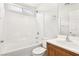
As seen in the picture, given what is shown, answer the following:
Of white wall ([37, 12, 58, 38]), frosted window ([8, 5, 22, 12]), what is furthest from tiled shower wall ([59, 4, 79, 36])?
frosted window ([8, 5, 22, 12])

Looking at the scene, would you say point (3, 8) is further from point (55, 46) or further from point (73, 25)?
point (73, 25)

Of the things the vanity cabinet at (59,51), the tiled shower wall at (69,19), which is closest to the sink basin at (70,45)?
the vanity cabinet at (59,51)

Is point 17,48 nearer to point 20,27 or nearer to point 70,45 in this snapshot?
point 20,27

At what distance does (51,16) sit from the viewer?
6.63 ft

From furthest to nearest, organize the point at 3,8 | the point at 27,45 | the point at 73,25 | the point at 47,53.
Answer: the point at 27,45
the point at 47,53
the point at 73,25
the point at 3,8

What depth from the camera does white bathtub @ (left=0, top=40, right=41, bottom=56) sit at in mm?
1775

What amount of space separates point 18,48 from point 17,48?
3 centimetres

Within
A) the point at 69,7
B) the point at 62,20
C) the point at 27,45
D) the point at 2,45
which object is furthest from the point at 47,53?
the point at 69,7

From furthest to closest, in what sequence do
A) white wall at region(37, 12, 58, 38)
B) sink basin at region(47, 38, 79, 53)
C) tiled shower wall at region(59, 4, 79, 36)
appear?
white wall at region(37, 12, 58, 38) < tiled shower wall at region(59, 4, 79, 36) < sink basin at region(47, 38, 79, 53)

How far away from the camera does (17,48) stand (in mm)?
1990

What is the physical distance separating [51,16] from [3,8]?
1.16 meters

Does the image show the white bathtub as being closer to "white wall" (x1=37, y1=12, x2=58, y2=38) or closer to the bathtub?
the bathtub

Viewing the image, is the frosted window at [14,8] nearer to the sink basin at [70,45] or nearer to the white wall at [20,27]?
the white wall at [20,27]

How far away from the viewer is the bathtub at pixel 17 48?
5.82ft
